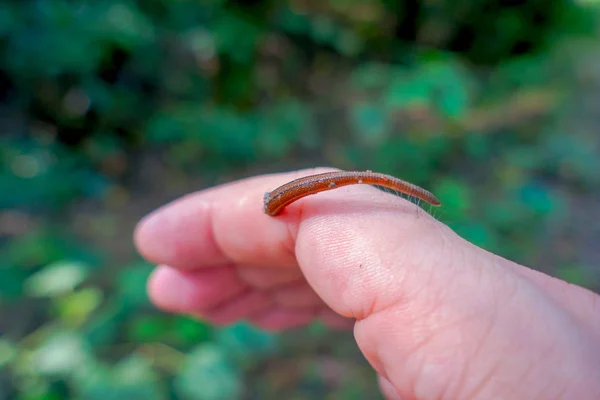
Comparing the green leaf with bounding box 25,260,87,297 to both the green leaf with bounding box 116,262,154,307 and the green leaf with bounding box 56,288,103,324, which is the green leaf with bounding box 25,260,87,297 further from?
the green leaf with bounding box 116,262,154,307

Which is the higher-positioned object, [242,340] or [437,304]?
[437,304]

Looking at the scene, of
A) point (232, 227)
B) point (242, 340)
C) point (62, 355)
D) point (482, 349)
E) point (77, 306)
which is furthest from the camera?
point (77, 306)

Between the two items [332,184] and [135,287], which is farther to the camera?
[135,287]

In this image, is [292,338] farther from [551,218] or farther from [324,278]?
[551,218]

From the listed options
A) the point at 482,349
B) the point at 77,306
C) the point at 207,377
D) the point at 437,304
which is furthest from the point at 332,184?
the point at 77,306

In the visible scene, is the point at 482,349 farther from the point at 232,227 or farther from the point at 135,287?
the point at 135,287

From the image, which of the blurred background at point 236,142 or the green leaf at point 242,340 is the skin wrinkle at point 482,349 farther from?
the green leaf at point 242,340

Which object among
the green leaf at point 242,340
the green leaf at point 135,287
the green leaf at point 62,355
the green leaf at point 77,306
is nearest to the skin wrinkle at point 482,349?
the green leaf at point 242,340

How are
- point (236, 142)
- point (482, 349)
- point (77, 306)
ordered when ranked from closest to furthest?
point (482, 349), point (77, 306), point (236, 142)
